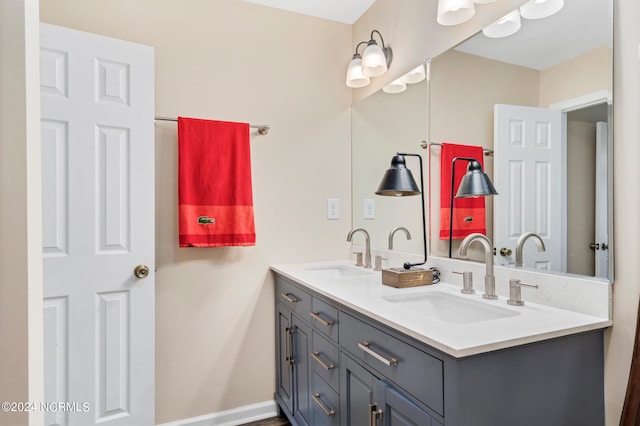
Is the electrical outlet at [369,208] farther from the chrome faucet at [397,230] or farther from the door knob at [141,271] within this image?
the door knob at [141,271]

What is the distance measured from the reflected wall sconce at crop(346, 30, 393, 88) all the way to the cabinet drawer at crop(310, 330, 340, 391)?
1.46 m

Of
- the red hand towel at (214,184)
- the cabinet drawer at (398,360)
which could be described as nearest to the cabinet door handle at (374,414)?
the cabinet drawer at (398,360)

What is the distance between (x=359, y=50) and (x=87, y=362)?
7.58ft

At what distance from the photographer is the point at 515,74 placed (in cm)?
140

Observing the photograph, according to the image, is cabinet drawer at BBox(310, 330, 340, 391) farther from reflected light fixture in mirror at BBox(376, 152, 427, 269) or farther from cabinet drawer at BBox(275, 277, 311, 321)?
reflected light fixture in mirror at BBox(376, 152, 427, 269)

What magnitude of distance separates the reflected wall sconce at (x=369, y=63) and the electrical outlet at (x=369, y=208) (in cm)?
72

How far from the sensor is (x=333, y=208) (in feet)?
7.82

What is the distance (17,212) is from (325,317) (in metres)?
1.20

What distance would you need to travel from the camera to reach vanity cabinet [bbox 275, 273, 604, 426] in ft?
2.95

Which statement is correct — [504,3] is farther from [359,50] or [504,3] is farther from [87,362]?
[87,362]

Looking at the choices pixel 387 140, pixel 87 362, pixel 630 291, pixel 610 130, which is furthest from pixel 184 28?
pixel 630 291

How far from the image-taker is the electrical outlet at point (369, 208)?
2281 millimetres

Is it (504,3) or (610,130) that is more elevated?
(504,3)

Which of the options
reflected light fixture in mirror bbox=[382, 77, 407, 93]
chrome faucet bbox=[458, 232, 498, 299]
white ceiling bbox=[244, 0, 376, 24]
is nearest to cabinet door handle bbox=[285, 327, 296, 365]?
chrome faucet bbox=[458, 232, 498, 299]
